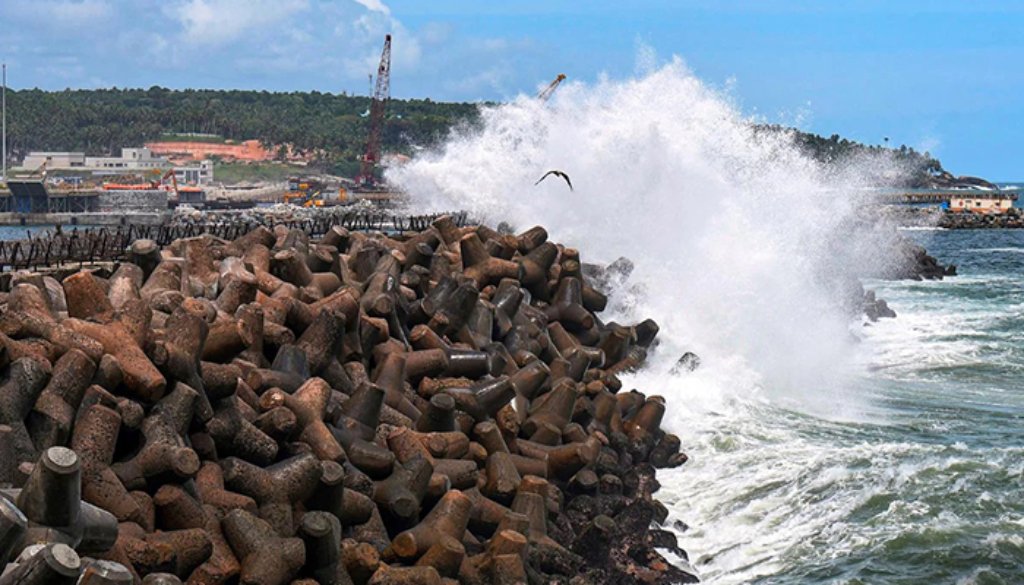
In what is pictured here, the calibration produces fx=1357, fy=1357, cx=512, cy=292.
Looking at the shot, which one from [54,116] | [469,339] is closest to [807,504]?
[469,339]

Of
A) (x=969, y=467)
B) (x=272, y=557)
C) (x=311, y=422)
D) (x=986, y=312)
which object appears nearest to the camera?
(x=272, y=557)

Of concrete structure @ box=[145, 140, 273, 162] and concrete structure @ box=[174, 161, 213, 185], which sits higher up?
concrete structure @ box=[145, 140, 273, 162]

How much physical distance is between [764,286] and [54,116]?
175573 mm

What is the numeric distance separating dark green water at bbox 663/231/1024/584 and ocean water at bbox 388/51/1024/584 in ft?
0.10

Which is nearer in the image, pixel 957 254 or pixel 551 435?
pixel 551 435

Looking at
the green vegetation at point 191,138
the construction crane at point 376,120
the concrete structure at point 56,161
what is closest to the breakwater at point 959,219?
the construction crane at point 376,120

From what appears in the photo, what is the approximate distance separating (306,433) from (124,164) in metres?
146

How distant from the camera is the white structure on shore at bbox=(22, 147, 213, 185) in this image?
146 m

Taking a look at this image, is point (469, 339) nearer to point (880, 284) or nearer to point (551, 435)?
point (551, 435)

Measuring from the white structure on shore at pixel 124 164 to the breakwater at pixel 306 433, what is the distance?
134 m

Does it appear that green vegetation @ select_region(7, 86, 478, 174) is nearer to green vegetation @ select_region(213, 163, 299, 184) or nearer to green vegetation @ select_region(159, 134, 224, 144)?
green vegetation @ select_region(159, 134, 224, 144)

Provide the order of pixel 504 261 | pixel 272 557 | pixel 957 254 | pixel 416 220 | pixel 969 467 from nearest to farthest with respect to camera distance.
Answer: pixel 272 557, pixel 969 467, pixel 504 261, pixel 416 220, pixel 957 254

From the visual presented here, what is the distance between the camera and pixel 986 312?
107ft

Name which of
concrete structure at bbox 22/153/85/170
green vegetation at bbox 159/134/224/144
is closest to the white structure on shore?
concrete structure at bbox 22/153/85/170
